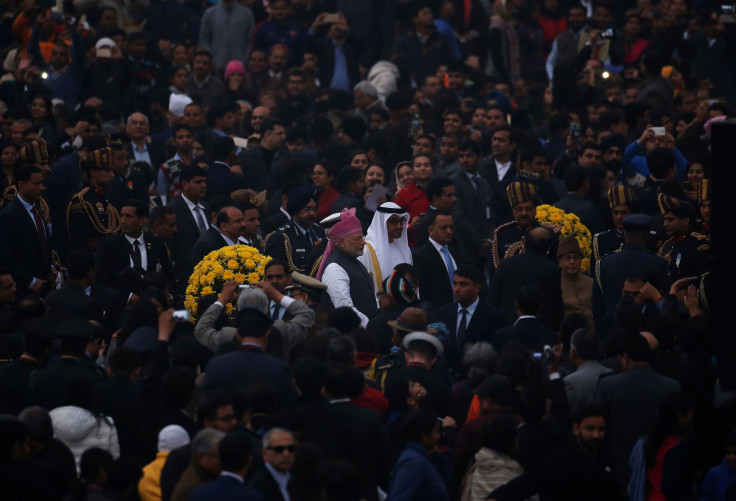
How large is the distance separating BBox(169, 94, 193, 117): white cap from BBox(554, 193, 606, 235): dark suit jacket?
6.98 metres

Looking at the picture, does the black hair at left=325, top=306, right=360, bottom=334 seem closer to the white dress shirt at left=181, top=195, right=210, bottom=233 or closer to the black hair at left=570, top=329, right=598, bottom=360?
the black hair at left=570, top=329, right=598, bottom=360

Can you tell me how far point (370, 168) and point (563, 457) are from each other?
7851 millimetres

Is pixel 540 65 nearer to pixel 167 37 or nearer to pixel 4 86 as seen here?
pixel 167 37

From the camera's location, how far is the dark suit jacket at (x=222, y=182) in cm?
1516

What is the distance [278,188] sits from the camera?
52.1ft

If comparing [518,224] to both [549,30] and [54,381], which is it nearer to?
[54,381]

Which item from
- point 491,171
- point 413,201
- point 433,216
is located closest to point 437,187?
point 433,216

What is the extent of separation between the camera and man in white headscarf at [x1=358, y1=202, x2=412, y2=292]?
12719 mm

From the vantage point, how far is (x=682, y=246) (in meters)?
12.3

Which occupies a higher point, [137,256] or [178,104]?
[137,256]

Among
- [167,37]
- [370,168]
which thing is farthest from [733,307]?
[167,37]

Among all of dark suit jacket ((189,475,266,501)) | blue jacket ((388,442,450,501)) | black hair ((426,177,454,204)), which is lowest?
black hair ((426,177,454,204))

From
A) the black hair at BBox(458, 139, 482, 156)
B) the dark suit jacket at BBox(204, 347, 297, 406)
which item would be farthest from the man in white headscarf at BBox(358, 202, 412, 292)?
the dark suit jacket at BBox(204, 347, 297, 406)

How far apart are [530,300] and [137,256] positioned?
163 inches
